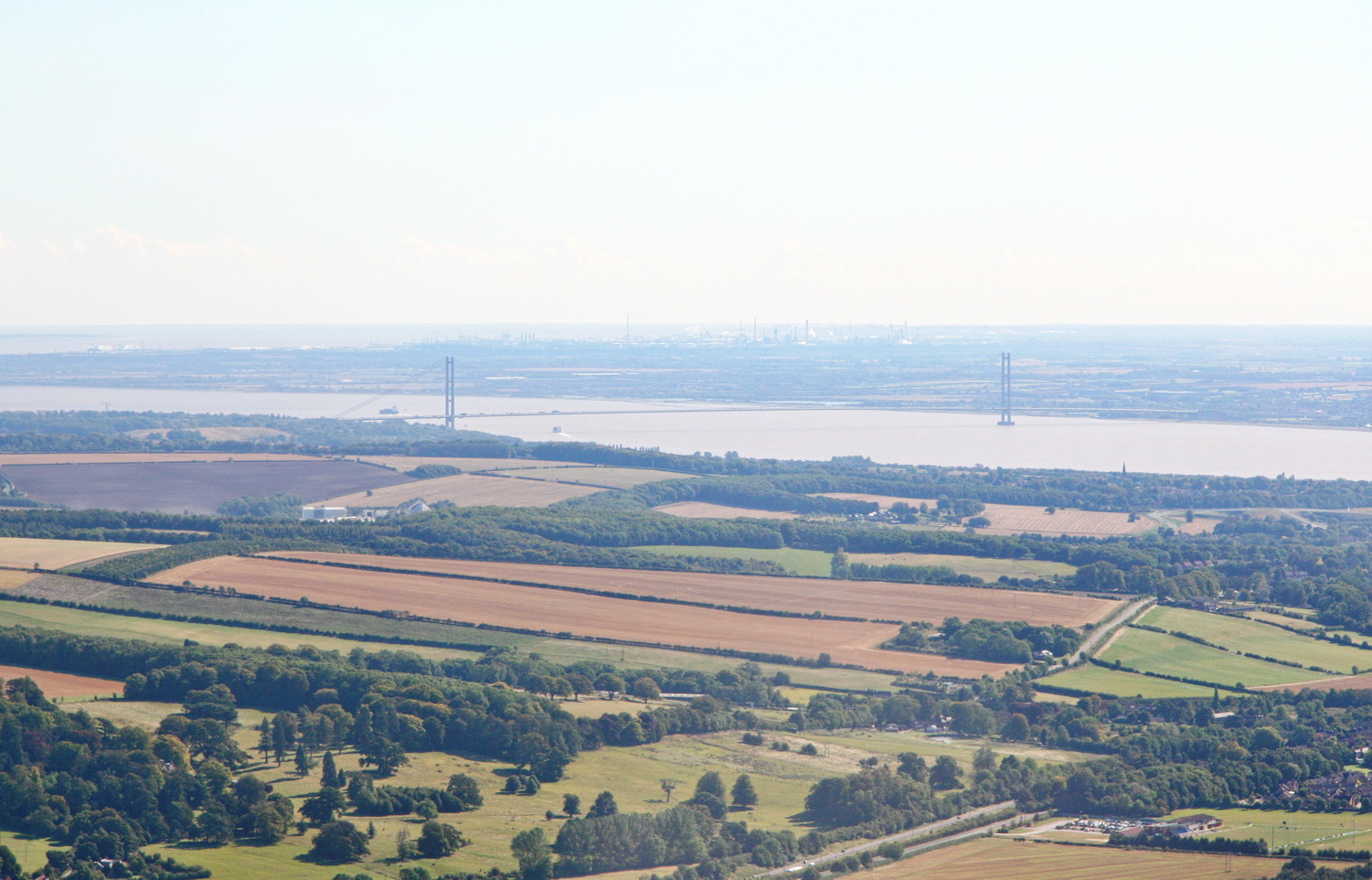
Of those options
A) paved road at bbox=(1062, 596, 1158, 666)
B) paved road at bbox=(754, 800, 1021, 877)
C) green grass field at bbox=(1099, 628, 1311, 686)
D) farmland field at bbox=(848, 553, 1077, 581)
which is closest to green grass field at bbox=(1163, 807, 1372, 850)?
paved road at bbox=(754, 800, 1021, 877)

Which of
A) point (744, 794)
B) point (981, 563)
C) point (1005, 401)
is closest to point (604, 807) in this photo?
point (744, 794)

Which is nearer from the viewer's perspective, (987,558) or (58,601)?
(58,601)

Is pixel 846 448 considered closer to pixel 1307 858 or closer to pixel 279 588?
pixel 279 588

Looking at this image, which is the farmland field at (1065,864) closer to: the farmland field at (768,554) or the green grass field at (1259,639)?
the green grass field at (1259,639)

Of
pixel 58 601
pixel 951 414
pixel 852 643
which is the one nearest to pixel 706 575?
pixel 852 643

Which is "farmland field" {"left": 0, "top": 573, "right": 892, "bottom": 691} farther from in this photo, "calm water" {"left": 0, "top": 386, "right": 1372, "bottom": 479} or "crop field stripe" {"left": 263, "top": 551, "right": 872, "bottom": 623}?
A: "calm water" {"left": 0, "top": 386, "right": 1372, "bottom": 479}

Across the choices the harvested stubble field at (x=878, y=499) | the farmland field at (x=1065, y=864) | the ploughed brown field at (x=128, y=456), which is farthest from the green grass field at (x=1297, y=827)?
the ploughed brown field at (x=128, y=456)

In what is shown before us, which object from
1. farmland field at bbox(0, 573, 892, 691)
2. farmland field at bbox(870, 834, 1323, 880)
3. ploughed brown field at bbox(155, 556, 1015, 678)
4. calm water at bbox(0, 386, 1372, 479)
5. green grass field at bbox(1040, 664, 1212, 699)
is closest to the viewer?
farmland field at bbox(870, 834, 1323, 880)
